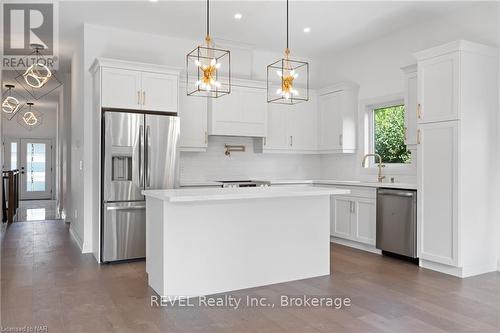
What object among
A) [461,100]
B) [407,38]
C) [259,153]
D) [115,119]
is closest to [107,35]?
[115,119]

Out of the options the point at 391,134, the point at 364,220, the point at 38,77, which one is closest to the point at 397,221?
the point at 364,220

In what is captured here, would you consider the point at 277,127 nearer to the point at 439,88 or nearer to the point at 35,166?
the point at 439,88

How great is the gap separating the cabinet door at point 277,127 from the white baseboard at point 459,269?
2845 millimetres

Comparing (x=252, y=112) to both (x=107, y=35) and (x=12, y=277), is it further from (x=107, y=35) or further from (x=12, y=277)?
(x=12, y=277)

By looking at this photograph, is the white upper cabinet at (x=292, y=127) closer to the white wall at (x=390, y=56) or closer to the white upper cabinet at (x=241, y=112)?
the white upper cabinet at (x=241, y=112)

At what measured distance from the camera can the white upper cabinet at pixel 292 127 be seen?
250 inches

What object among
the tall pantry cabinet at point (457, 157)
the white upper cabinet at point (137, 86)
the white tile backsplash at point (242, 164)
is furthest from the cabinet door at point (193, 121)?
the tall pantry cabinet at point (457, 157)

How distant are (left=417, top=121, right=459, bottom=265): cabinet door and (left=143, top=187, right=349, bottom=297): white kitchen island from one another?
116 centimetres

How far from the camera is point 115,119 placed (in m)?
4.67

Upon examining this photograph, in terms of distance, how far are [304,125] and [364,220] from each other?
6.68 feet

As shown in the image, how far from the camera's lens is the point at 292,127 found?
21.5 ft

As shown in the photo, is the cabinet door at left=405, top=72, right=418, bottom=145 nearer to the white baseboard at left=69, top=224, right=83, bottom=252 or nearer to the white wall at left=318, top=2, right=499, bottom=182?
the white wall at left=318, top=2, right=499, bottom=182

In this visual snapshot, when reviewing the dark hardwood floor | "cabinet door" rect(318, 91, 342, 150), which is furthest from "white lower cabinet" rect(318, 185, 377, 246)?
"cabinet door" rect(318, 91, 342, 150)

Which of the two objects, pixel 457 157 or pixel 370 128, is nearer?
pixel 457 157
